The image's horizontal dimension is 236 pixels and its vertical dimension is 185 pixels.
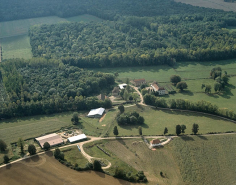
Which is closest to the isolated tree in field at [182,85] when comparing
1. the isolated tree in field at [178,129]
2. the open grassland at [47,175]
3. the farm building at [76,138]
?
the isolated tree in field at [178,129]

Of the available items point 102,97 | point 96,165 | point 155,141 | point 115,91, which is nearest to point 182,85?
point 115,91

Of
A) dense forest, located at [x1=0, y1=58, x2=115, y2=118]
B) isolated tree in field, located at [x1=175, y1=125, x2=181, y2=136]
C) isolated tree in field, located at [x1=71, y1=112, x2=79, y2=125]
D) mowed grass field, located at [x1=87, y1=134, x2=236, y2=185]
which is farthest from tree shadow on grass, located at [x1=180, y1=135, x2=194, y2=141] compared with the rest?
isolated tree in field, located at [x1=71, y1=112, x2=79, y2=125]

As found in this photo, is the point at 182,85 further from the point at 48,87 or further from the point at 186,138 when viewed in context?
the point at 48,87

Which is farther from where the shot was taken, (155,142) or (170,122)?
(170,122)

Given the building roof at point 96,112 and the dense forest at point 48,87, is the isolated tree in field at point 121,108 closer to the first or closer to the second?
the building roof at point 96,112

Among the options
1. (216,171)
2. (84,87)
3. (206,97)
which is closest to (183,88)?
(206,97)

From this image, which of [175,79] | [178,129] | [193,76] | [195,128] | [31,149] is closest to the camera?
[31,149]
